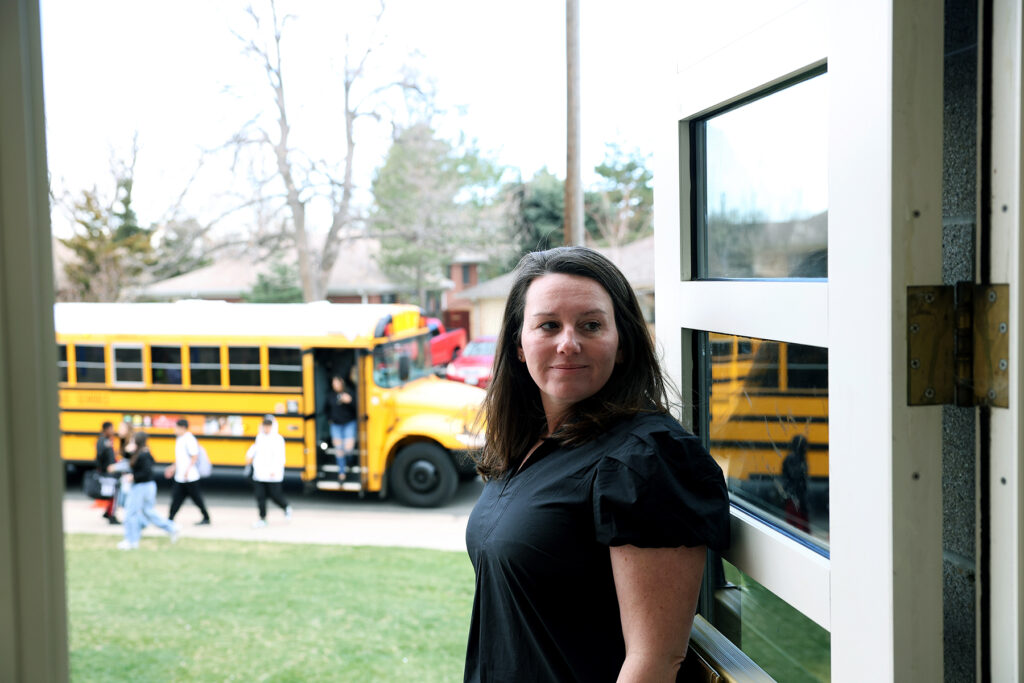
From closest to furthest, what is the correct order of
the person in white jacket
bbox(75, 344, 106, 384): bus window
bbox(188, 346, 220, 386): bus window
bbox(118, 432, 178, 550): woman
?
bbox(118, 432, 178, 550): woman, the person in white jacket, bbox(188, 346, 220, 386): bus window, bbox(75, 344, 106, 384): bus window

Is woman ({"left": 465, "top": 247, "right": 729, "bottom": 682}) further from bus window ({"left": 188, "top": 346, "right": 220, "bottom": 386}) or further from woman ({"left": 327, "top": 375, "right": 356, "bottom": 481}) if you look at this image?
bus window ({"left": 188, "top": 346, "right": 220, "bottom": 386})

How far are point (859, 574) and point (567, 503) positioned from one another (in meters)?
0.44

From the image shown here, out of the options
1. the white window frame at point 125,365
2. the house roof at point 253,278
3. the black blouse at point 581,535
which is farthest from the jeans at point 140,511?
the house roof at point 253,278

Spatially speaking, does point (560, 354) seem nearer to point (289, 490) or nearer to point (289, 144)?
point (289, 490)

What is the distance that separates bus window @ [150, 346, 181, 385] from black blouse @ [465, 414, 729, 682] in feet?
29.9

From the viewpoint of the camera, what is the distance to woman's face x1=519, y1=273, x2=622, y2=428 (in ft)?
4.74

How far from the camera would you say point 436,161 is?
2039cm

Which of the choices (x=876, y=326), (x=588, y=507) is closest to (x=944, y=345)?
(x=876, y=326)

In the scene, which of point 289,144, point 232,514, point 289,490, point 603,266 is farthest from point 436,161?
point 603,266

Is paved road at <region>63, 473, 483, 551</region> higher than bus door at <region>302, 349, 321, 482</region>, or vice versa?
bus door at <region>302, 349, 321, 482</region>

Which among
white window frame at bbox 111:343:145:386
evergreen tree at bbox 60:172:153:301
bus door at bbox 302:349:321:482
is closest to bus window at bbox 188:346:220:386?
white window frame at bbox 111:343:145:386

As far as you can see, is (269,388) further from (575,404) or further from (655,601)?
(655,601)

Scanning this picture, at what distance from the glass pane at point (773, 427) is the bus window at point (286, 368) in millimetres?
8549

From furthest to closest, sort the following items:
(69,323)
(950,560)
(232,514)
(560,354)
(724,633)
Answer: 1. (69,323)
2. (232,514)
3. (724,633)
4. (560,354)
5. (950,560)
